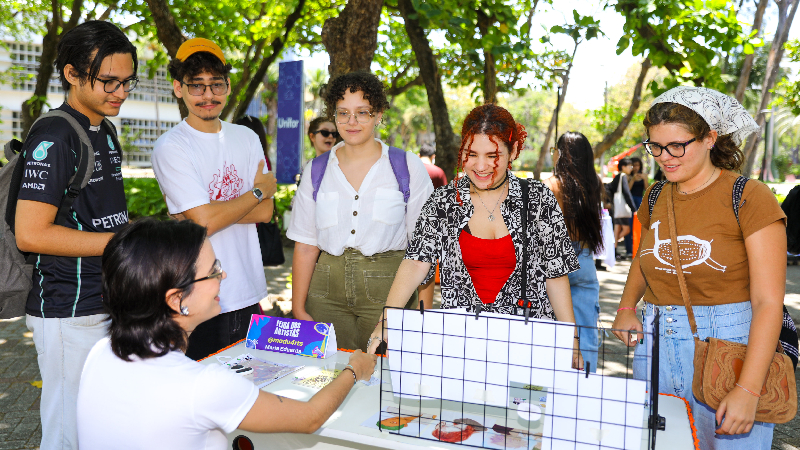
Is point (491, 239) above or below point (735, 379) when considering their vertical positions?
above

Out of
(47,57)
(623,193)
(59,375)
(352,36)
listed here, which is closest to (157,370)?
(59,375)

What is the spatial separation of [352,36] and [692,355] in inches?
130

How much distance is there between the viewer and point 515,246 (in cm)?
226

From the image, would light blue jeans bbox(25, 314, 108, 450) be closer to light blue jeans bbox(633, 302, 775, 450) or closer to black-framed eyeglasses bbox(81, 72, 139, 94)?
black-framed eyeglasses bbox(81, 72, 139, 94)

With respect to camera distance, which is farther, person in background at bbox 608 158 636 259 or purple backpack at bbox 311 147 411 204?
person in background at bbox 608 158 636 259

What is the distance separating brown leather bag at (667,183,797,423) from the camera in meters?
1.80

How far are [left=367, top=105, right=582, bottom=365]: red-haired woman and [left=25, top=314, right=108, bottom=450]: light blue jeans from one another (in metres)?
1.19

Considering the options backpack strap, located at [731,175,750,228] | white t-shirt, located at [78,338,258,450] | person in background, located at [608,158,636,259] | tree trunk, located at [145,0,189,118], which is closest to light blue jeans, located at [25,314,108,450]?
white t-shirt, located at [78,338,258,450]

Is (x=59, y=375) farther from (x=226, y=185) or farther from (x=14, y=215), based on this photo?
(x=226, y=185)

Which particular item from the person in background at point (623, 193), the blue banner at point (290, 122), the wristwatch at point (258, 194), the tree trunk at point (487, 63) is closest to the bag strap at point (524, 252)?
the wristwatch at point (258, 194)

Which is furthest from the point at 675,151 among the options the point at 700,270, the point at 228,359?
the point at 228,359

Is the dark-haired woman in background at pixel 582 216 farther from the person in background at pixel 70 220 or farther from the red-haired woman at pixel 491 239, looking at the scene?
the person in background at pixel 70 220

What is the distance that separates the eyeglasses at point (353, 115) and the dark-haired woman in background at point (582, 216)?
1649 millimetres

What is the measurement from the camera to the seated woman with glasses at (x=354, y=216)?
276 centimetres
